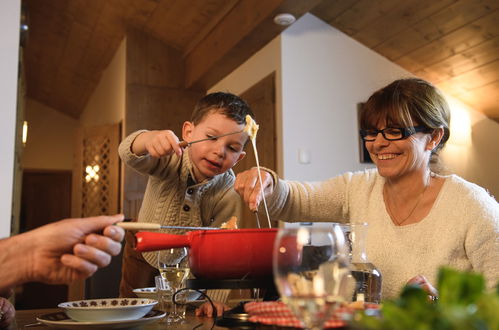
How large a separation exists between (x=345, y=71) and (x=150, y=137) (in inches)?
102

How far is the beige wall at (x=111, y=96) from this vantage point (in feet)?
17.0

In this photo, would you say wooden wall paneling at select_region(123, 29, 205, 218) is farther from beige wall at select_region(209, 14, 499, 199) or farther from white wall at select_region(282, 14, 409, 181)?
white wall at select_region(282, 14, 409, 181)

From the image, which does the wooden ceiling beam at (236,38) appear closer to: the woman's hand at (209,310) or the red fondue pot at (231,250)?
the woman's hand at (209,310)

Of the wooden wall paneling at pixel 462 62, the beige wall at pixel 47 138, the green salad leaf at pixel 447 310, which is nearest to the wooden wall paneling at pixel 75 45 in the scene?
the beige wall at pixel 47 138

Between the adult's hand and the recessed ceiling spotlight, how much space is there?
2.78m

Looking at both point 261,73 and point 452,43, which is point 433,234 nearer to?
point 452,43

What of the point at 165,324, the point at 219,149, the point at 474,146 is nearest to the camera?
the point at 165,324

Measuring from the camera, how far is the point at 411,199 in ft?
5.19

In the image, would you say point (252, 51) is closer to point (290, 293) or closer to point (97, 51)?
point (97, 51)

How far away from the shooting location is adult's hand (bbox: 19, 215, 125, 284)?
811 millimetres

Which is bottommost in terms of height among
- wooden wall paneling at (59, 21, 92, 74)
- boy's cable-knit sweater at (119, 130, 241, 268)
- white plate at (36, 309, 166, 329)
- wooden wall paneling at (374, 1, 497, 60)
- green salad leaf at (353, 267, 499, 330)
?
white plate at (36, 309, 166, 329)

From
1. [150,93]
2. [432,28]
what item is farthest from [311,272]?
[150,93]

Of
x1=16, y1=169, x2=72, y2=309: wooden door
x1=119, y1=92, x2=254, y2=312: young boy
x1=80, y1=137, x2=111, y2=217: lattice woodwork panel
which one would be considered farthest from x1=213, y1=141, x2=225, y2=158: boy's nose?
x1=16, y1=169, x2=72, y2=309: wooden door

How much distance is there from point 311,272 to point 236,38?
3398 millimetres
